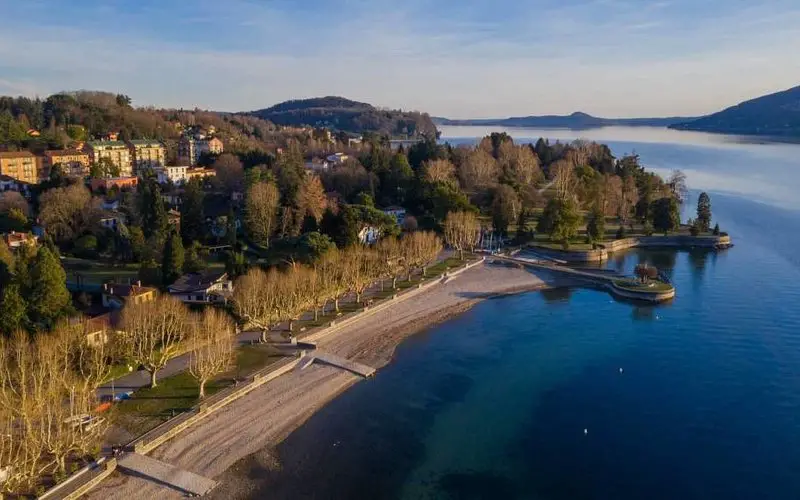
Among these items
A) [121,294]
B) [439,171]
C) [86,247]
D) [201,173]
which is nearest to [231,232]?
[86,247]

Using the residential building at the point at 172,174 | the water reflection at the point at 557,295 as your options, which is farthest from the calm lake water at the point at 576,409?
the residential building at the point at 172,174

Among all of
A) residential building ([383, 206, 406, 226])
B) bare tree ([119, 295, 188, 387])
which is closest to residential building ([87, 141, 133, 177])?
residential building ([383, 206, 406, 226])

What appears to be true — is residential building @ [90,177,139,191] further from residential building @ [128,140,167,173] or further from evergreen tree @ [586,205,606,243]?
evergreen tree @ [586,205,606,243]

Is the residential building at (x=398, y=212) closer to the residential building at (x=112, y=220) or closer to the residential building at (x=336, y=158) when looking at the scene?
the residential building at (x=336, y=158)

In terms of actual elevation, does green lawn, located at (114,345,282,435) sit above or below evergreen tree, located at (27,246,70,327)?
below

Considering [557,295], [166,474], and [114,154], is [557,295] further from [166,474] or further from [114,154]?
[114,154]

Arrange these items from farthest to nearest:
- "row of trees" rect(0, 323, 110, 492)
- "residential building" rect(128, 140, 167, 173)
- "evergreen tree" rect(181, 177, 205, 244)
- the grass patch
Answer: "residential building" rect(128, 140, 167, 173) → "evergreen tree" rect(181, 177, 205, 244) → the grass patch → "row of trees" rect(0, 323, 110, 492)

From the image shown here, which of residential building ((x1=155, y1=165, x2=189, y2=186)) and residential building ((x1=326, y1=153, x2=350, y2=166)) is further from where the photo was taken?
residential building ((x1=326, y1=153, x2=350, y2=166))
